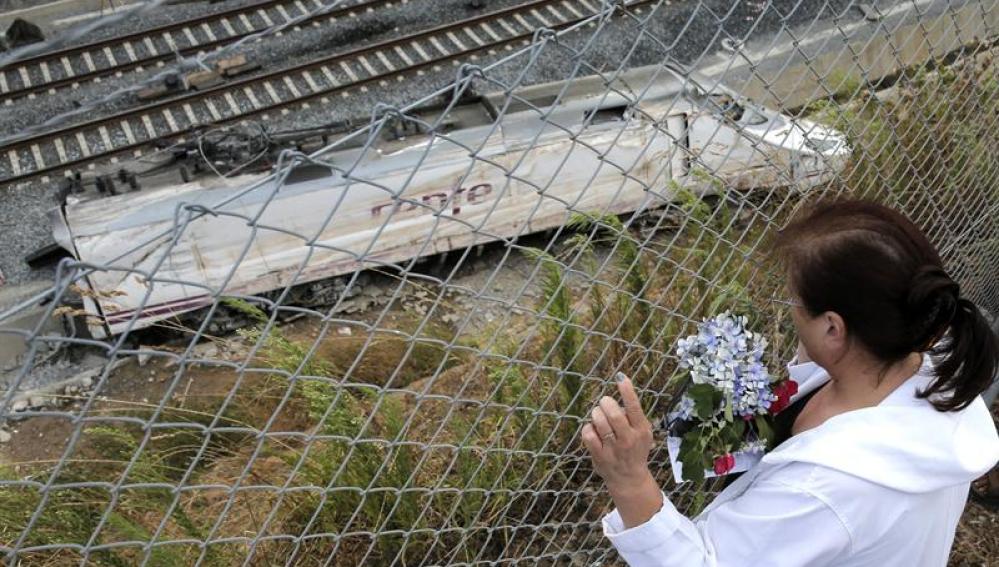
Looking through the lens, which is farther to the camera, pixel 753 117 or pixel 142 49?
pixel 142 49

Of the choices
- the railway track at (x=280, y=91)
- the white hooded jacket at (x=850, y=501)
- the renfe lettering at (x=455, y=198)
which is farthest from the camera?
the railway track at (x=280, y=91)

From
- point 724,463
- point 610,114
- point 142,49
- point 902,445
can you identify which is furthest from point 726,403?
point 142,49

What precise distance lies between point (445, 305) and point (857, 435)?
5.87ft

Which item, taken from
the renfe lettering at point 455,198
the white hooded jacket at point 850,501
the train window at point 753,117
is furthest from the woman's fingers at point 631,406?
the renfe lettering at point 455,198

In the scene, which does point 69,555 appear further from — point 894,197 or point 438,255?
point 438,255

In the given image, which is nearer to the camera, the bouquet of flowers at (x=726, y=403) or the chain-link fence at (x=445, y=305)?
the bouquet of flowers at (x=726, y=403)

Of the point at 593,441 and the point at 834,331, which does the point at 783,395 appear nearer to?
the point at 834,331

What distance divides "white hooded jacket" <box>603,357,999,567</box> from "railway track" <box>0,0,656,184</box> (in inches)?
316

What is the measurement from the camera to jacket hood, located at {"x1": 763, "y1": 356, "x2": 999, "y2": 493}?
1.89m

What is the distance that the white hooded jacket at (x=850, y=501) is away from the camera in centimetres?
187

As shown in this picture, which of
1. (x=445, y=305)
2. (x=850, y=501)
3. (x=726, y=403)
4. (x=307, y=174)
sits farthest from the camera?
(x=307, y=174)

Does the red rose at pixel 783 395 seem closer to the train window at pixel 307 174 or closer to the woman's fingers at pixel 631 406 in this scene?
the woman's fingers at pixel 631 406

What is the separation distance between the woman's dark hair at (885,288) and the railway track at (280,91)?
7989 millimetres

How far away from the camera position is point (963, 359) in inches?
82.8
